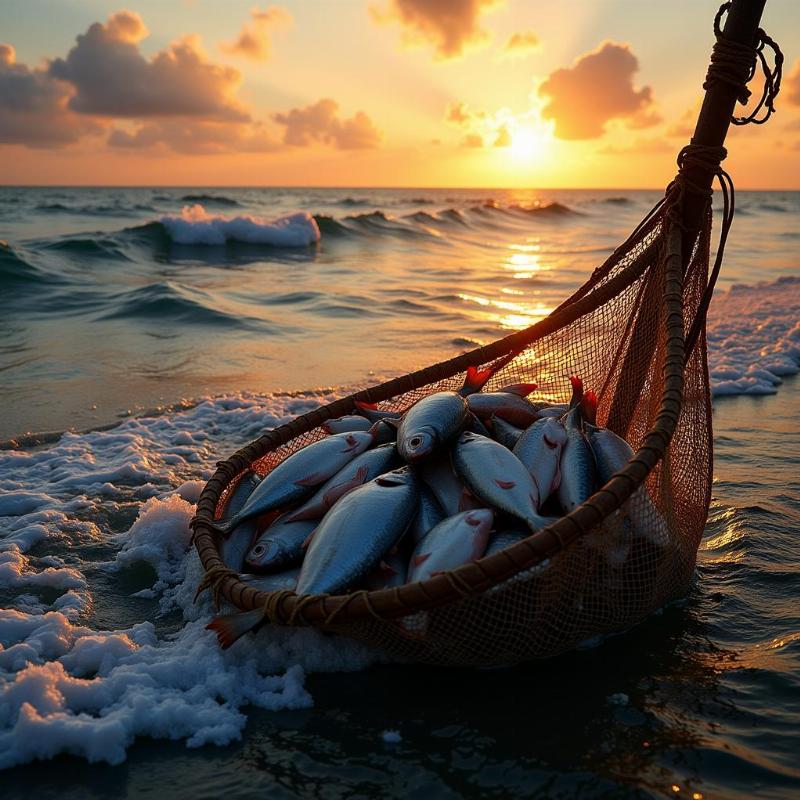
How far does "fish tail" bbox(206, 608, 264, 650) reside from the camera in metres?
3.33

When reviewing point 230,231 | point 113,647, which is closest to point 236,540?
point 113,647

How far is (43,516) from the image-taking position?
17.4 feet

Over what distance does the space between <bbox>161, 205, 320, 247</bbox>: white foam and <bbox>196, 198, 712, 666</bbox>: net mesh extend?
74.2 ft

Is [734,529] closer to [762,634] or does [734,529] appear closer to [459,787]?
[762,634]

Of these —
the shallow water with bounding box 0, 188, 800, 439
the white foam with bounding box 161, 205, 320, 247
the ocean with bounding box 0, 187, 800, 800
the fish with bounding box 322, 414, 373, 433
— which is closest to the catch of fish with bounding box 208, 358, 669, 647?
the fish with bounding box 322, 414, 373, 433

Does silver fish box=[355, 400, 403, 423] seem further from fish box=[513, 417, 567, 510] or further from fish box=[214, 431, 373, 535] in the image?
fish box=[513, 417, 567, 510]

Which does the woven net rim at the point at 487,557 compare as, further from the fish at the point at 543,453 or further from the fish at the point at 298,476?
the fish at the point at 543,453

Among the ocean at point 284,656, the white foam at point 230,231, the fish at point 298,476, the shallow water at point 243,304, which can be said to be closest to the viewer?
the ocean at point 284,656

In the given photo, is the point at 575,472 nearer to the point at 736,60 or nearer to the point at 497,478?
the point at 497,478

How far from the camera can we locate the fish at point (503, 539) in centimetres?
354

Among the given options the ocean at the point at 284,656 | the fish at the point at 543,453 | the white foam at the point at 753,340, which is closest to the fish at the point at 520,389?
the fish at the point at 543,453

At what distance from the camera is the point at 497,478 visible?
12.4 ft

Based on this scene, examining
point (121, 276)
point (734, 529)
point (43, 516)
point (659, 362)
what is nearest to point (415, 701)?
point (659, 362)

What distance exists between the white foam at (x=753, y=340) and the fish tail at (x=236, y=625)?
6.77 m
